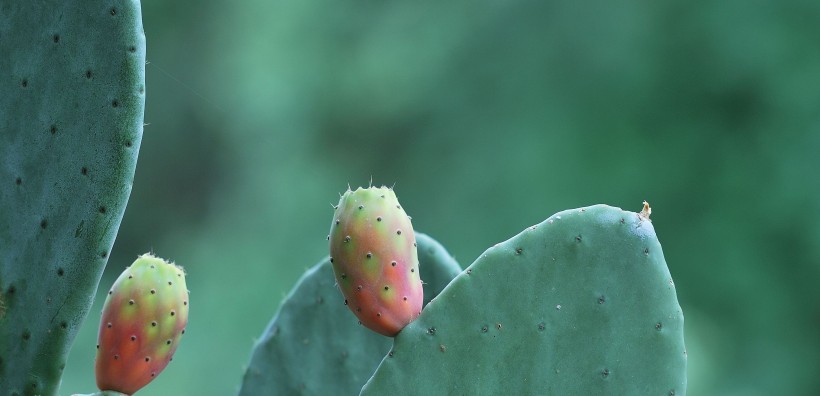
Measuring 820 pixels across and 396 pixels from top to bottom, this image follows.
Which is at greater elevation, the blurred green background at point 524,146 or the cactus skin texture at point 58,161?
the blurred green background at point 524,146

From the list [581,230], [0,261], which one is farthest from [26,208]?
[581,230]

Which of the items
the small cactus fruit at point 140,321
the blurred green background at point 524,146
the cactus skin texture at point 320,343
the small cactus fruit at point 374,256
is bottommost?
the small cactus fruit at point 140,321

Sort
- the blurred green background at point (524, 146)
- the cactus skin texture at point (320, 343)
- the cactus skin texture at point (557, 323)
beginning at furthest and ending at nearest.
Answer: the blurred green background at point (524, 146) < the cactus skin texture at point (320, 343) < the cactus skin texture at point (557, 323)

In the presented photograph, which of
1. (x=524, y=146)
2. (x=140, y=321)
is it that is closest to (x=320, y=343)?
(x=140, y=321)

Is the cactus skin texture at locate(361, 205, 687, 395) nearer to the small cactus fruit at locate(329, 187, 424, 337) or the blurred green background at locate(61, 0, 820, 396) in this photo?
the small cactus fruit at locate(329, 187, 424, 337)

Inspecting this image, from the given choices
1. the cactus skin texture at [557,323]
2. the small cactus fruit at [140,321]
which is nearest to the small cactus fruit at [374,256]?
the cactus skin texture at [557,323]

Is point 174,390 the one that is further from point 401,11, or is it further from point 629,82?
point 629,82

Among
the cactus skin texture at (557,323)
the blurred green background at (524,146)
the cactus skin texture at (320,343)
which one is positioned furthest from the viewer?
the blurred green background at (524,146)

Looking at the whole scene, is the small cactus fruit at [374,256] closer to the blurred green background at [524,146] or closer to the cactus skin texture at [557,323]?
the cactus skin texture at [557,323]
